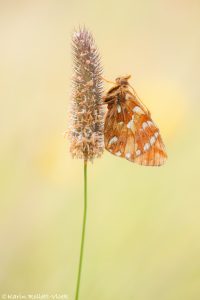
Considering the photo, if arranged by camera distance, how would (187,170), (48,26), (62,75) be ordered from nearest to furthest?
1. (187,170)
2. (62,75)
3. (48,26)

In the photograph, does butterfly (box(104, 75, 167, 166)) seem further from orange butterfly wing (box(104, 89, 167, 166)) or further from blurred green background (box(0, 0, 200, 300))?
blurred green background (box(0, 0, 200, 300))

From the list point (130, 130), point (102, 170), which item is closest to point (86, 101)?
point (130, 130)

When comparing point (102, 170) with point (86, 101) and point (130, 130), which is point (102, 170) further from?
point (86, 101)

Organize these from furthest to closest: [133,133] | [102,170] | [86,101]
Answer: [102,170], [133,133], [86,101]

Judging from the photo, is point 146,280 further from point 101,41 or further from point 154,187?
point 101,41

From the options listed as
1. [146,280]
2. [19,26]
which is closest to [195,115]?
[146,280]

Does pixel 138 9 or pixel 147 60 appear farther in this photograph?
pixel 138 9

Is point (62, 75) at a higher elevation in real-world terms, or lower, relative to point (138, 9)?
lower
